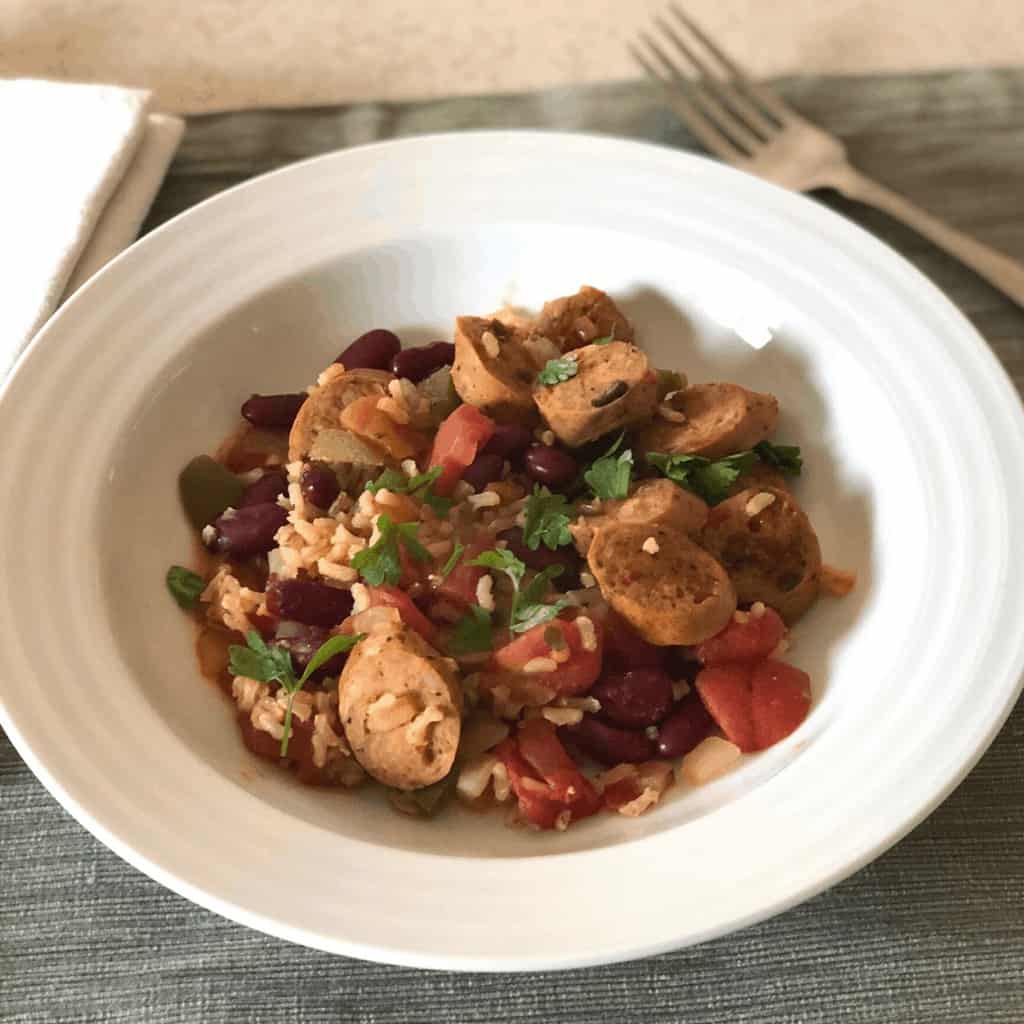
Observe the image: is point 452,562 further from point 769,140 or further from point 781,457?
point 769,140

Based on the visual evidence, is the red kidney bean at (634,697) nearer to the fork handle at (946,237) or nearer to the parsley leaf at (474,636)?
the parsley leaf at (474,636)

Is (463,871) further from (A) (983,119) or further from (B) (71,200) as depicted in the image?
(A) (983,119)

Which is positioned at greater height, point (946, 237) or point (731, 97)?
point (731, 97)

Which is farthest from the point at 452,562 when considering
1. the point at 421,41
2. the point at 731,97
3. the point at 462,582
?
the point at 421,41

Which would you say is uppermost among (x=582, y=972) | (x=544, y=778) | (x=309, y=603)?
(x=309, y=603)

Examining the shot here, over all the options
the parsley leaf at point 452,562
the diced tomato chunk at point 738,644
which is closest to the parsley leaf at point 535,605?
the parsley leaf at point 452,562

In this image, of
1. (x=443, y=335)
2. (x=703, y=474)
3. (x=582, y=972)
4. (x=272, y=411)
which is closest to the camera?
(x=582, y=972)

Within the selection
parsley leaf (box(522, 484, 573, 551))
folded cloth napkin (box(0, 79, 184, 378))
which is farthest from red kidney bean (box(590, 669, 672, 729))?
folded cloth napkin (box(0, 79, 184, 378))
